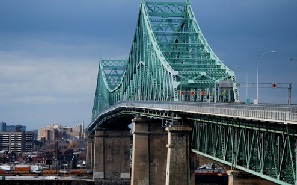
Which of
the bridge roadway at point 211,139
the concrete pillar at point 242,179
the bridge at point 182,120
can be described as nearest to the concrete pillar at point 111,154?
the bridge at point 182,120

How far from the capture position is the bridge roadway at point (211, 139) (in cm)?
5997

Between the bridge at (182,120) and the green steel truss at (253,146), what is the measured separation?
0.07 m

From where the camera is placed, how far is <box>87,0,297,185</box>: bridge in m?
63.0

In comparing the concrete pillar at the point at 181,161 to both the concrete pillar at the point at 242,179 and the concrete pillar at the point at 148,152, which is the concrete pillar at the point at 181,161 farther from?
the concrete pillar at the point at 148,152

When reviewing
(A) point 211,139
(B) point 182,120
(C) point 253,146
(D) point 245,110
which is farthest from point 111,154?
(C) point 253,146

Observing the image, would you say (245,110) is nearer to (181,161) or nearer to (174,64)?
(181,161)

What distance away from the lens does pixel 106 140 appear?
178375mm

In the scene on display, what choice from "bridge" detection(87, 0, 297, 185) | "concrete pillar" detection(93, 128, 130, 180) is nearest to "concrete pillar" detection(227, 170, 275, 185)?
"bridge" detection(87, 0, 297, 185)

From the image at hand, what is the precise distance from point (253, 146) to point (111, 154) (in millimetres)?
114076

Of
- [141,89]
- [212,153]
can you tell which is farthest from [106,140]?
[212,153]

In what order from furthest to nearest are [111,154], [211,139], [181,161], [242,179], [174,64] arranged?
1. [111,154]
2. [174,64]
3. [181,161]
4. [211,139]
5. [242,179]

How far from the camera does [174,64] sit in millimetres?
117875

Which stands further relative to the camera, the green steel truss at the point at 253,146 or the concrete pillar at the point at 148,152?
the concrete pillar at the point at 148,152

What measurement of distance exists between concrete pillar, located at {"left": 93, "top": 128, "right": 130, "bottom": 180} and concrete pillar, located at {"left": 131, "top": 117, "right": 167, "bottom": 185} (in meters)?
53.0
